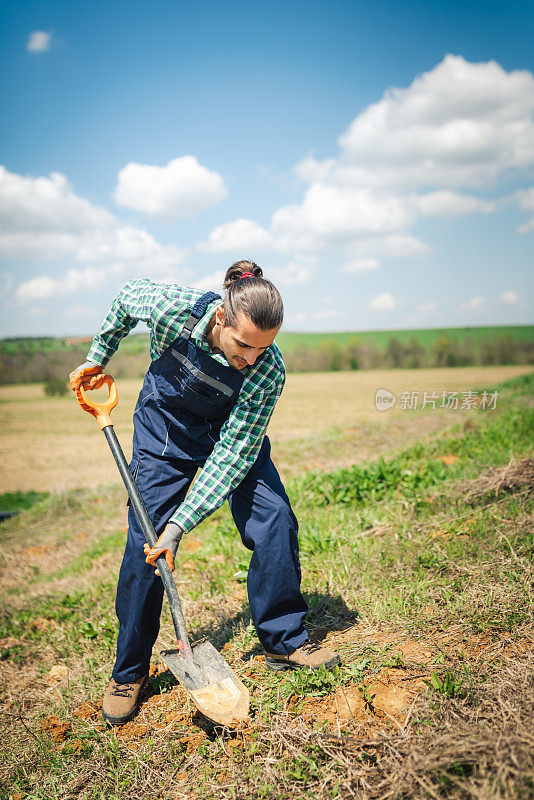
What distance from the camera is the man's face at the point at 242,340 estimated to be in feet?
6.35

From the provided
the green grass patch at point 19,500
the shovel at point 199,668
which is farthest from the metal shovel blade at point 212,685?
the green grass patch at point 19,500

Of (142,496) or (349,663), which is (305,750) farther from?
(142,496)

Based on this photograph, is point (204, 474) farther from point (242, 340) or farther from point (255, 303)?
point (255, 303)

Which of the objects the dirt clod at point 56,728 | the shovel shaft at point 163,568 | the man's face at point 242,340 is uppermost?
the man's face at point 242,340

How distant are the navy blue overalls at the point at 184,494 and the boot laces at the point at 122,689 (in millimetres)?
25

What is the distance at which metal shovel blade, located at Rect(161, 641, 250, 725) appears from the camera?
1900mm

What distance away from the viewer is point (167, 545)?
2113 mm

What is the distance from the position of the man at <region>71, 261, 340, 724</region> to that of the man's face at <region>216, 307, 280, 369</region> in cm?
1

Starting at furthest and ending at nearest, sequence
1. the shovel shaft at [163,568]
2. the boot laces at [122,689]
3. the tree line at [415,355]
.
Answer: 1. the tree line at [415,355]
2. the boot laces at [122,689]
3. the shovel shaft at [163,568]

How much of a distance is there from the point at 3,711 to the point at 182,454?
1.63m

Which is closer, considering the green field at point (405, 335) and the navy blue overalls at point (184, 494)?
the navy blue overalls at point (184, 494)

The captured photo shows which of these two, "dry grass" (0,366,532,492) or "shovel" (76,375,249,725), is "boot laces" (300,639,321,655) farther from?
"dry grass" (0,366,532,492)

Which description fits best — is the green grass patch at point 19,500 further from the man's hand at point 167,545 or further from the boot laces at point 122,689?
the man's hand at point 167,545

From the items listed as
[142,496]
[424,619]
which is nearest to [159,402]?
[142,496]
